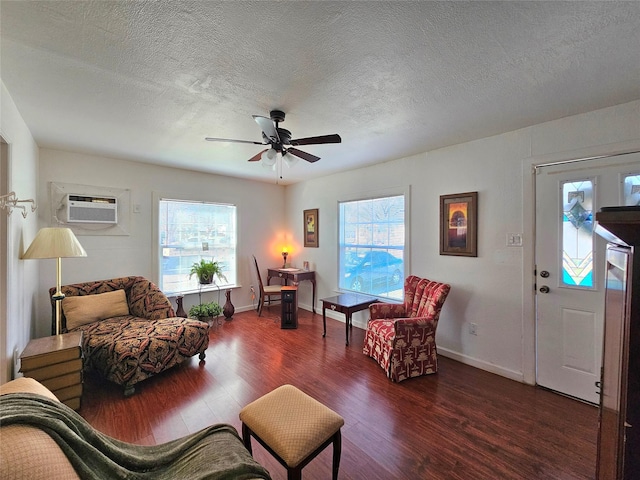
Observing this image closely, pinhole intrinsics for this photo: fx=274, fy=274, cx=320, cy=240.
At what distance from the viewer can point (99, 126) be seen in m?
2.62

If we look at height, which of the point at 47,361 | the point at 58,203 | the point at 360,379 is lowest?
the point at 360,379

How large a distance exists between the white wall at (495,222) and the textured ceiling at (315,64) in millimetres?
192

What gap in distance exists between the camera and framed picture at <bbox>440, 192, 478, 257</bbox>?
9.78 ft

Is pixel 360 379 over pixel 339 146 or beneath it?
beneath

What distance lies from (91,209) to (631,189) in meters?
5.55

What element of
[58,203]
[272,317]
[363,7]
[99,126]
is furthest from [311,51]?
[272,317]

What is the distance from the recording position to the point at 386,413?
2.17 meters

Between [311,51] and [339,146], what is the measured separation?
1682 millimetres

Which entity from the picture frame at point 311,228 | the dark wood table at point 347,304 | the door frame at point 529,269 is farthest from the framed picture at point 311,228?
the door frame at point 529,269

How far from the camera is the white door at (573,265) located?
87.7 inches

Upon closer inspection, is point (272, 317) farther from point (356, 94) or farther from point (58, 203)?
point (356, 94)

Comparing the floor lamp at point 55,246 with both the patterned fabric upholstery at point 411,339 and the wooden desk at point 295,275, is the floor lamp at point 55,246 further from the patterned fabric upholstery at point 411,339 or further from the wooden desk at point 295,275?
the patterned fabric upholstery at point 411,339

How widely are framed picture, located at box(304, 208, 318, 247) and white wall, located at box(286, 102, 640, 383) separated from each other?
179 centimetres

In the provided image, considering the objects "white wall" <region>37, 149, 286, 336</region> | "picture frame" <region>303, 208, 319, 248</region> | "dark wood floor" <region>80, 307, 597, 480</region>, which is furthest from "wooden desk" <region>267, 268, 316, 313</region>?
"dark wood floor" <region>80, 307, 597, 480</region>
